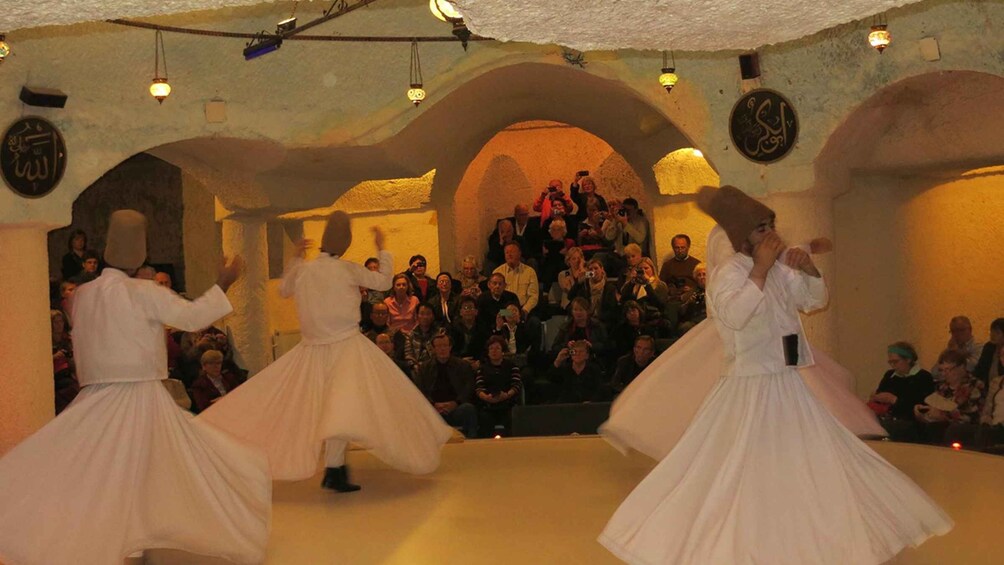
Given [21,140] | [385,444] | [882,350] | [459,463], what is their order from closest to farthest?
[385,444], [459,463], [21,140], [882,350]

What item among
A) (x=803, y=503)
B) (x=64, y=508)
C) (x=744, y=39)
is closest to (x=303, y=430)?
(x=64, y=508)

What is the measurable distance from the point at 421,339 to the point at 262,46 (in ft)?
9.68

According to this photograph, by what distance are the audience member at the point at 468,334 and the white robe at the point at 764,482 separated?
6244mm

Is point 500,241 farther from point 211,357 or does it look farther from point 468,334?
point 211,357

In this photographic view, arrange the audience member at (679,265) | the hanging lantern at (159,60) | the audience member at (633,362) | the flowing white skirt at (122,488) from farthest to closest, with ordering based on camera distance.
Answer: the audience member at (679,265), the audience member at (633,362), the hanging lantern at (159,60), the flowing white skirt at (122,488)

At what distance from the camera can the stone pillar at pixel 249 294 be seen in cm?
1348

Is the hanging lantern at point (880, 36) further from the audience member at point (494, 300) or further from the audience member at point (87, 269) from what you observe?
the audience member at point (87, 269)

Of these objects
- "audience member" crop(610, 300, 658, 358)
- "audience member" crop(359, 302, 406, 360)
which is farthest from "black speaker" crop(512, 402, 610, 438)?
"audience member" crop(359, 302, 406, 360)

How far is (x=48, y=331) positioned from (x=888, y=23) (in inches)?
260

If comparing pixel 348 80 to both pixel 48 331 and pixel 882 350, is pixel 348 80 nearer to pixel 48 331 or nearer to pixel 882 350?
pixel 48 331

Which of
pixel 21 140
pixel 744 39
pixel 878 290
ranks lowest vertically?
pixel 878 290

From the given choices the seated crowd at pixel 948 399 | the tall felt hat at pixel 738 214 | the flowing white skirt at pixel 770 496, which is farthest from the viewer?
the seated crowd at pixel 948 399

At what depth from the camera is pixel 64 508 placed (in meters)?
5.52

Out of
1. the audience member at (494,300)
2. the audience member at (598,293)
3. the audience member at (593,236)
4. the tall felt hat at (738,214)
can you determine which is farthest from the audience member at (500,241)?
the tall felt hat at (738,214)
